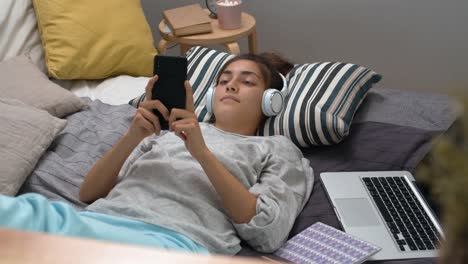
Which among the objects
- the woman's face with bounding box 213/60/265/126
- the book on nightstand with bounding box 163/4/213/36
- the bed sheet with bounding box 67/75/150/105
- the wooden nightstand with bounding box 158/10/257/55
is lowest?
the bed sheet with bounding box 67/75/150/105

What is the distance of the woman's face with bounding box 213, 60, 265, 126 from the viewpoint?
143cm

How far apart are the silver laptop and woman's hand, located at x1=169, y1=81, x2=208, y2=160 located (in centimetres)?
39

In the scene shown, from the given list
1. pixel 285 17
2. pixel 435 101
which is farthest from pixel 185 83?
pixel 285 17

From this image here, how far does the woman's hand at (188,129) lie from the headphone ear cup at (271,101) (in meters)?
0.33

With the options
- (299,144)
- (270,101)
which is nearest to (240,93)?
(270,101)

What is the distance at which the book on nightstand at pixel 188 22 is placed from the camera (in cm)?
215

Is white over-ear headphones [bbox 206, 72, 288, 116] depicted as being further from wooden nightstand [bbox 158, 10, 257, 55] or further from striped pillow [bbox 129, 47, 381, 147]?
wooden nightstand [bbox 158, 10, 257, 55]

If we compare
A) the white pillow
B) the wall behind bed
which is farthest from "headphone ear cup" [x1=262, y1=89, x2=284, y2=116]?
the wall behind bed

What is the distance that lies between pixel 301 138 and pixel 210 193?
1.44ft

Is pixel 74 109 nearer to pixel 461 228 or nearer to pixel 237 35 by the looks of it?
pixel 237 35

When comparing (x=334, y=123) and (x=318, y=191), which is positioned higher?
(x=334, y=123)

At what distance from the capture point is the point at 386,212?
1291 millimetres

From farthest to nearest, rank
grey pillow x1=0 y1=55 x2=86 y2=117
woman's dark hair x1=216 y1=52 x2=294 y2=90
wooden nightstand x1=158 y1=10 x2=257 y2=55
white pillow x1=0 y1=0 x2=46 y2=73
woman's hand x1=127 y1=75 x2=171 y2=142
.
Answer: wooden nightstand x1=158 y1=10 x2=257 y2=55
white pillow x1=0 y1=0 x2=46 y2=73
grey pillow x1=0 y1=55 x2=86 y2=117
woman's dark hair x1=216 y1=52 x2=294 y2=90
woman's hand x1=127 y1=75 x2=171 y2=142

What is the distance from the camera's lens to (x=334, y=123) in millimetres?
1550
